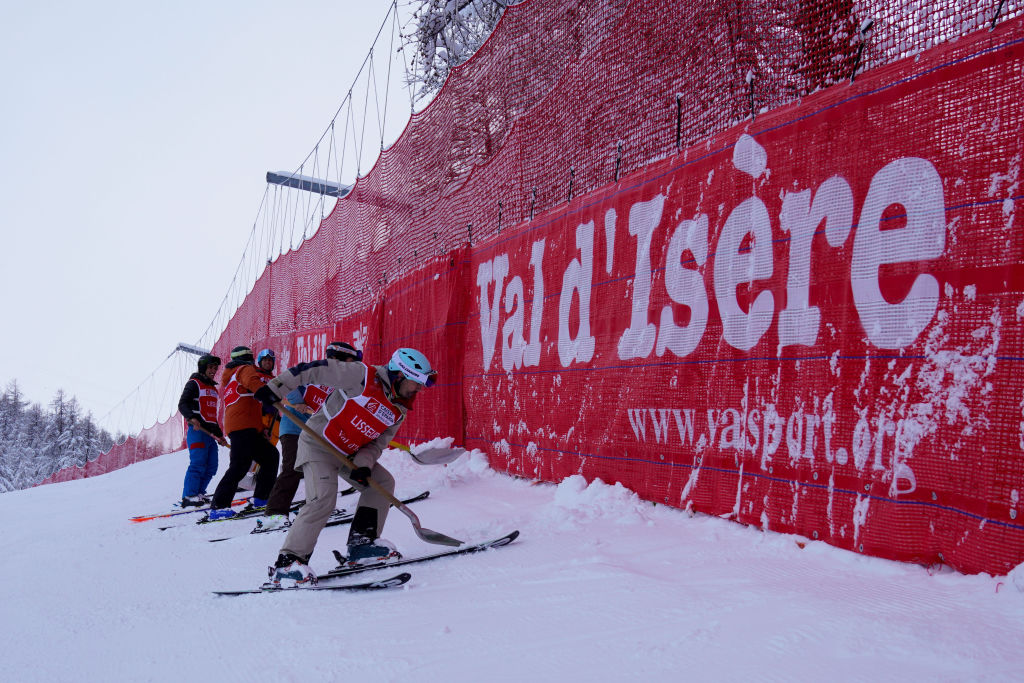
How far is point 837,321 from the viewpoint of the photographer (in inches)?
127

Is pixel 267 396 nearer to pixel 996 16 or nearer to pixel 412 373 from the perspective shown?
pixel 412 373

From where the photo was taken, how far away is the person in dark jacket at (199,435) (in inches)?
301

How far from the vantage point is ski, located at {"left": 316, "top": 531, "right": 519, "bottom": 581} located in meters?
3.82

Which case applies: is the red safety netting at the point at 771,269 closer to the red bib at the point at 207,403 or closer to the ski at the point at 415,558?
the ski at the point at 415,558

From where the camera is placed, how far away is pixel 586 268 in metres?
5.27

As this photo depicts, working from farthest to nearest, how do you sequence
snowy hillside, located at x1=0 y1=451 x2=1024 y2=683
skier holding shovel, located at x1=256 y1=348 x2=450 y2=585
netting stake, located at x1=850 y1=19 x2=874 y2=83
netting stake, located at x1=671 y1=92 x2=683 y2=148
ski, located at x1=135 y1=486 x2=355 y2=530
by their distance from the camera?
ski, located at x1=135 y1=486 x2=355 y2=530, netting stake, located at x1=671 y1=92 x2=683 y2=148, skier holding shovel, located at x1=256 y1=348 x2=450 y2=585, netting stake, located at x1=850 y1=19 x2=874 y2=83, snowy hillside, located at x1=0 y1=451 x2=1024 y2=683

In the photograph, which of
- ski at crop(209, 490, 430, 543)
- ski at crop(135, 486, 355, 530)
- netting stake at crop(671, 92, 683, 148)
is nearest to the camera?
netting stake at crop(671, 92, 683, 148)

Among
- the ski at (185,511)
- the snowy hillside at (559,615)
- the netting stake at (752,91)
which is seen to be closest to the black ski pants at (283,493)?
the ski at (185,511)

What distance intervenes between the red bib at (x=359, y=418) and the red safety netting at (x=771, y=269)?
1.68 meters

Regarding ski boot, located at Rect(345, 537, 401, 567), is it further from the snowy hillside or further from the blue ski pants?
the blue ski pants

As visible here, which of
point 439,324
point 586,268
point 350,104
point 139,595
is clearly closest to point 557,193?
point 586,268

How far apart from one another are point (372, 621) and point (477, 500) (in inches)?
105

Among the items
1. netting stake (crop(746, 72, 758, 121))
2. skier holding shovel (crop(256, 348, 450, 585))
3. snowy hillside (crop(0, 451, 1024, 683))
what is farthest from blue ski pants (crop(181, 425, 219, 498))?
netting stake (crop(746, 72, 758, 121))

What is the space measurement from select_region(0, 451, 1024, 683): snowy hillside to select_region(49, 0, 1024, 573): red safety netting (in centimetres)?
27
